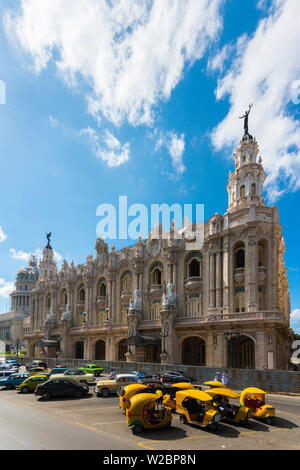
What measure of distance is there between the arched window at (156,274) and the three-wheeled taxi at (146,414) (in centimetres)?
3571

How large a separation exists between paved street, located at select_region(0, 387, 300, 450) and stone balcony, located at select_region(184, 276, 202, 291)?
2476cm

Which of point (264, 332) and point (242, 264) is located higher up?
point (242, 264)

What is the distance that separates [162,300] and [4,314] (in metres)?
110

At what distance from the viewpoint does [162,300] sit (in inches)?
1865

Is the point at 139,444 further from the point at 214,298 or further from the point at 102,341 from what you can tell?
the point at 102,341

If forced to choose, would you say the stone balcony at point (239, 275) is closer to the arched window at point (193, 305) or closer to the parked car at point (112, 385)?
the arched window at point (193, 305)

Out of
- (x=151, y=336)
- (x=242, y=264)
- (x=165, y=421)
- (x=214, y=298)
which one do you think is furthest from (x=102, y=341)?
(x=165, y=421)

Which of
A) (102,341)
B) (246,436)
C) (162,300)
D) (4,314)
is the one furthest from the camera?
(4,314)

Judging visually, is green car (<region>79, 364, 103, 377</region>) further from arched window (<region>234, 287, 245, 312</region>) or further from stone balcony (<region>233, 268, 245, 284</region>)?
stone balcony (<region>233, 268, 245, 284</region>)

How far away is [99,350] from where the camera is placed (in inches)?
2376

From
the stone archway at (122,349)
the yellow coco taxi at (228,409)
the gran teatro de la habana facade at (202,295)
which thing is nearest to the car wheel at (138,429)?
the yellow coco taxi at (228,409)

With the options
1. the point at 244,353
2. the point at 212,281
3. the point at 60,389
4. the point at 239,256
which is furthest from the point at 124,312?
the point at 60,389

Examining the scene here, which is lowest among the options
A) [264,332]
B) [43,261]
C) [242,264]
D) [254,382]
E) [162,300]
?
[254,382]
